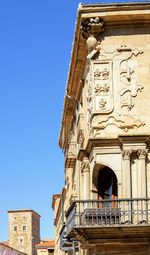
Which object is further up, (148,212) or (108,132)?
(108,132)

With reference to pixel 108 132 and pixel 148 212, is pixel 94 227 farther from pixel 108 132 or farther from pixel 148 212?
pixel 108 132

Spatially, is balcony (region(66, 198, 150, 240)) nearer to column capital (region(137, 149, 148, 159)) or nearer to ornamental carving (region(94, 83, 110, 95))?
column capital (region(137, 149, 148, 159))

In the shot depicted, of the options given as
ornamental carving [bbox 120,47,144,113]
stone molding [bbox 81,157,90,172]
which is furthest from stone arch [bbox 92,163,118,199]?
ornamental carving [bbox 120,47,144,113]

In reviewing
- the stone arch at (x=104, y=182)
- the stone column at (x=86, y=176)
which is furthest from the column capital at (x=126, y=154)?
the stone column at (x=86, y=176)

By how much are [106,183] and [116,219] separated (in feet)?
9.82

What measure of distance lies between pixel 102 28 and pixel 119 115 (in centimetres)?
284

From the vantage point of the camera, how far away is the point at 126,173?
21.2 meters

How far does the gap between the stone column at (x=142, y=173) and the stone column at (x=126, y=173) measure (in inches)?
11.9

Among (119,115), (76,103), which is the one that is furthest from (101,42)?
(76,103)

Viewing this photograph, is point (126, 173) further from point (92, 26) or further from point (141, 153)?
point (92, 26)

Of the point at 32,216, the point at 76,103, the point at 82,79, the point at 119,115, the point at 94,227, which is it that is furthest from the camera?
the point at 32,216

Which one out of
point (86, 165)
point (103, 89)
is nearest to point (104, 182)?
point (86, 165)

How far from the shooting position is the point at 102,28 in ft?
72.5

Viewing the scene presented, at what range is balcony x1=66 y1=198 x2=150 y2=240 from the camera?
20.1 metres
